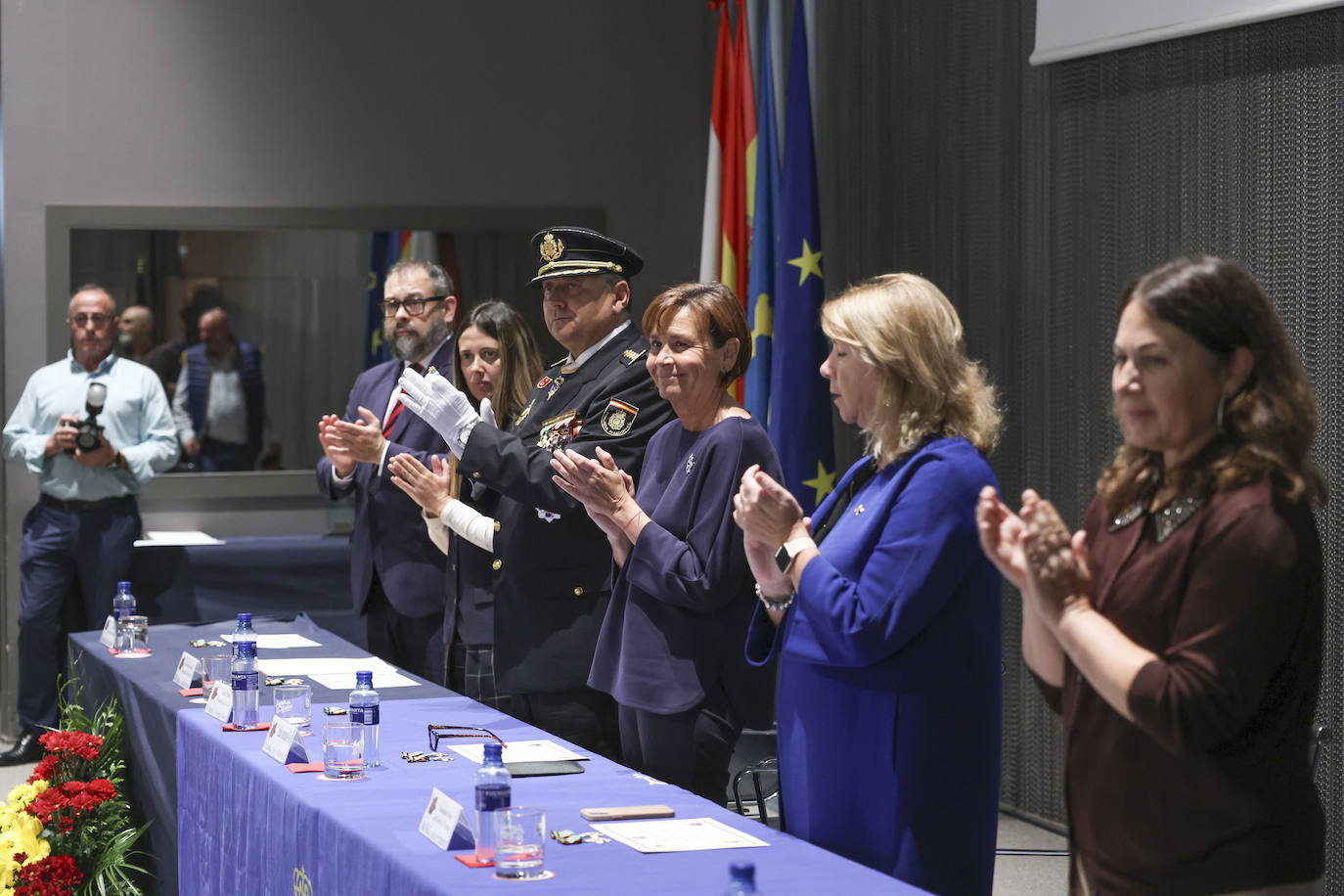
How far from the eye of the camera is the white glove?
127 inches

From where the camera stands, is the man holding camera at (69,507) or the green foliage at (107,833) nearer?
the green foliage at (107,833)

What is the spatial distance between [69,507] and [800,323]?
9.37ft

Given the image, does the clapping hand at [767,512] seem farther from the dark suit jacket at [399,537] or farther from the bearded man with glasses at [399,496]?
the dark suit jacket at [399,537]

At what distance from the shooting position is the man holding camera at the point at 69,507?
568 centimetres

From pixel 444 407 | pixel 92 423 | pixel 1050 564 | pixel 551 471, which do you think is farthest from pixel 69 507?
pixel 1050 564

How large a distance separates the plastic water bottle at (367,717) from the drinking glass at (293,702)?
225 millimetres

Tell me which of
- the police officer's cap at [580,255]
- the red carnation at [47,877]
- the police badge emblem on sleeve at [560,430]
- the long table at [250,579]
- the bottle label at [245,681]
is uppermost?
the police officer's cap at [580,255]

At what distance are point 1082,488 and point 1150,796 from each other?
291 cm

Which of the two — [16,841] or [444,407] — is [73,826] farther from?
[444,407]

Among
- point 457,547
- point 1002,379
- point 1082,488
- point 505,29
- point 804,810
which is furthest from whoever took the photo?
point 505,29

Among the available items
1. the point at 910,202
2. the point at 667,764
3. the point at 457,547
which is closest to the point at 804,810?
the point at 667,764

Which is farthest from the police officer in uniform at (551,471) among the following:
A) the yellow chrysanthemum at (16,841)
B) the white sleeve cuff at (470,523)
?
the yellow chrysanthemum at (16,841)

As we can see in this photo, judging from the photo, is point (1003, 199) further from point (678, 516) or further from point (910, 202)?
point (678, 516)

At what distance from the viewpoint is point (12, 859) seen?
3242 millimetres
